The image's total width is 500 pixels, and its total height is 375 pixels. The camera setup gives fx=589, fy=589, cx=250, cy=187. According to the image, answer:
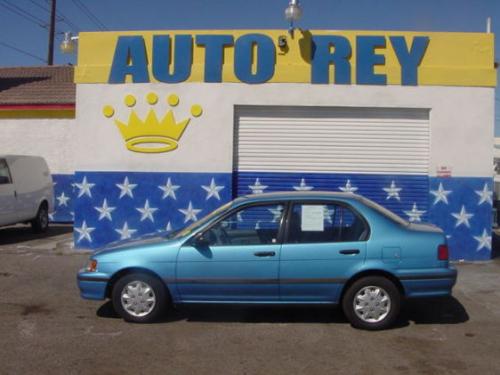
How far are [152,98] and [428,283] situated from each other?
670 cm

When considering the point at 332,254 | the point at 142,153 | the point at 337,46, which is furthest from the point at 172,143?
the point at 332,254

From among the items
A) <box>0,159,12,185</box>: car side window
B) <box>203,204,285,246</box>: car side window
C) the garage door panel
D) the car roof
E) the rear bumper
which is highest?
the garage door panel

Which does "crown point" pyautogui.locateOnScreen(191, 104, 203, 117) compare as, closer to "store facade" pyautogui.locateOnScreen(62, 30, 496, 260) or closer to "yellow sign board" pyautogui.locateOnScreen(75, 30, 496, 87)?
"store facade" pyautogui.locateOnScreen(62, 30, 496, 260)

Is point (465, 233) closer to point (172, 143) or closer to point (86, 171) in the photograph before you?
point (172, 143)

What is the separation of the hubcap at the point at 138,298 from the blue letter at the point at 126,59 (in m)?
5.66

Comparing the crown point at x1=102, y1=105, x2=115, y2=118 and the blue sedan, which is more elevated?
the crown point at x1=102, y1=105, x2=115, y2=118

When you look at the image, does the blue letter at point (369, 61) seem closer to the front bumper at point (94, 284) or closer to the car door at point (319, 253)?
the car door at point (319, 253)

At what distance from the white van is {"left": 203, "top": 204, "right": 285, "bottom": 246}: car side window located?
25.9ft

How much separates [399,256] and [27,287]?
5429 millimetres

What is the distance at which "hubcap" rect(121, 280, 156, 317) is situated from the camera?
6512 mm

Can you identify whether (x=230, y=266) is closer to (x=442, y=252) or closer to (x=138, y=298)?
(x=138, y=298)

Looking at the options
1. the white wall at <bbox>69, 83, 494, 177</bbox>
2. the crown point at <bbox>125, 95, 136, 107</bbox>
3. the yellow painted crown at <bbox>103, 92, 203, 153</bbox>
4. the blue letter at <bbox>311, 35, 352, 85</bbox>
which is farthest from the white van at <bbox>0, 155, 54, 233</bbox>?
the blue letter at <bbox>311, 35, 352, 85</bbox>

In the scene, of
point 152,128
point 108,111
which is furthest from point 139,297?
point 108,111

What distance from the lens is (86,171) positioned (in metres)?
11.4
